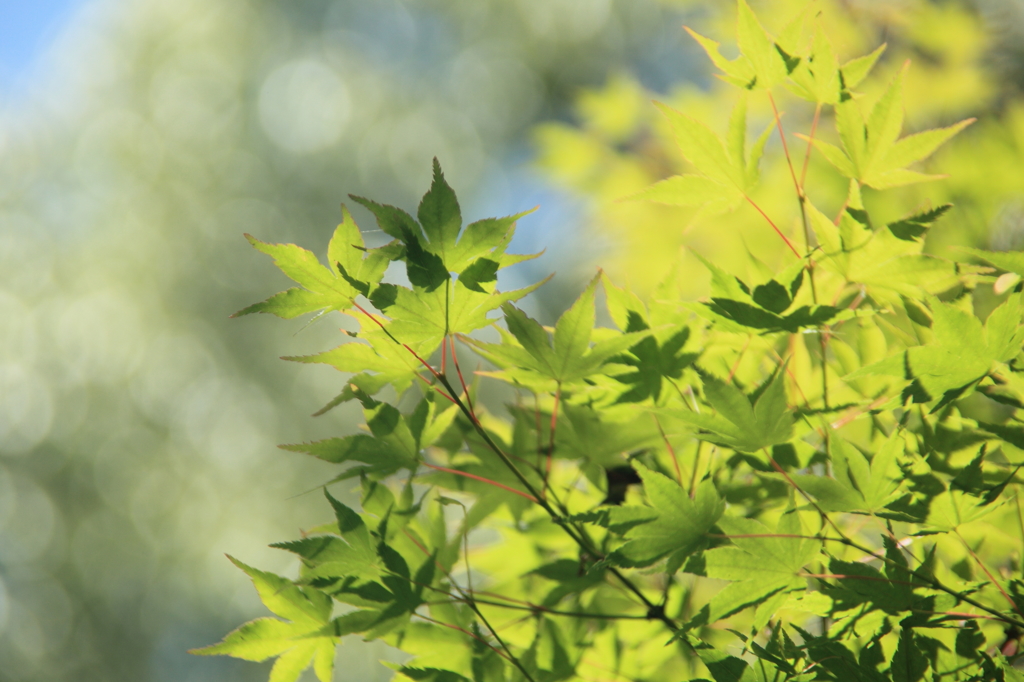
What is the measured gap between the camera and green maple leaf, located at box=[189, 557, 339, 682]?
0.38 metres

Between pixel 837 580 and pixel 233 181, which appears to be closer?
pixel 837 580

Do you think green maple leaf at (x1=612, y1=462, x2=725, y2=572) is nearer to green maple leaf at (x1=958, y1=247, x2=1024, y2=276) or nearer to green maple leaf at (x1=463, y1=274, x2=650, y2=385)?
green maple leaf at (x1=463, y1=274, x2=650, y2=385)

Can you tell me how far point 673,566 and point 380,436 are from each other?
0.17m

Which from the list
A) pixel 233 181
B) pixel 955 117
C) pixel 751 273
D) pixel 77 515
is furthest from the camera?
pixel 233 181

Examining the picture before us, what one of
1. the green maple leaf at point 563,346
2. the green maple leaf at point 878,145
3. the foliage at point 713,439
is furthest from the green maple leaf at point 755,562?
the green maple leaf at point 878,145

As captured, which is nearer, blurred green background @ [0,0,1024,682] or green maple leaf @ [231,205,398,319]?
green maple leaf @ [231,205,398,319]

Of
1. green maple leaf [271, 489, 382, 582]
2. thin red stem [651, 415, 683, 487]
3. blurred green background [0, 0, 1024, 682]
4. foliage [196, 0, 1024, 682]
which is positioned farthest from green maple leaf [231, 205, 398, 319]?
blurred green background [0, 0, 1024, 682]

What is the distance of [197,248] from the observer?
19.0 ft

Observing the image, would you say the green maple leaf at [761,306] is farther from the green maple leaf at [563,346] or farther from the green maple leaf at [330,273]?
the green maple leaf at [330,273]

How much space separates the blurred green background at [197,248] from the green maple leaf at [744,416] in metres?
3.65

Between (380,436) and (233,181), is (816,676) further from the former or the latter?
(233,181)

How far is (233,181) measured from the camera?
6.00 metres

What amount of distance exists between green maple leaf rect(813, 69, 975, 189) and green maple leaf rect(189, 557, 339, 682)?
0.40 meters

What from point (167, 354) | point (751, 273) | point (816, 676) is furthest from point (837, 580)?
point (167, 354)
